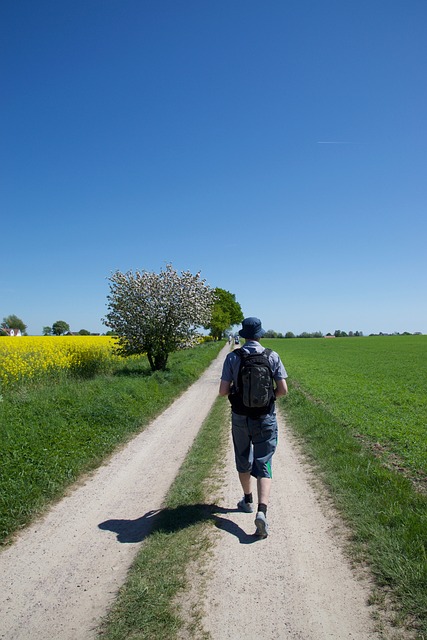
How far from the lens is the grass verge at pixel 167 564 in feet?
10.7

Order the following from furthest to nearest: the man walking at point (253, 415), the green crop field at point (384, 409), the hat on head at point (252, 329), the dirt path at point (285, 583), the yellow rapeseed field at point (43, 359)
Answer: the yellow rapeseed field at point (43, 359) < the green crop field at point (384, 409) < the hat on head at point (252, 329) < the man walking at point (253, 415) < the dirt path at point (285, 583)

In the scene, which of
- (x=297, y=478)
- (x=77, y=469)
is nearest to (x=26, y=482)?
(x=77, y=469)

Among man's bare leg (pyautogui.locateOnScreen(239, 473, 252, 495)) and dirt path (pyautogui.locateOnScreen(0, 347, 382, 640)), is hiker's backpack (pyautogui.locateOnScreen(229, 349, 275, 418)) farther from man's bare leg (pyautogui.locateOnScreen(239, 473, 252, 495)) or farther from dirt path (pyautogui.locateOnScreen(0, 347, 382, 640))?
dirt path (pyautogui.locateOnScreen(0, 347, 382, 640))

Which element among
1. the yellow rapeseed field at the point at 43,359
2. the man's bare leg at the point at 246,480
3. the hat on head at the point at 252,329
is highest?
the hat on head at the point at 252,329

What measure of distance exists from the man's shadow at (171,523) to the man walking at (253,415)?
513 millimetres

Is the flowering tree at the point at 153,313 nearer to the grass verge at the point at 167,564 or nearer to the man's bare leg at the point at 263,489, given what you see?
the grass verge at the point at 167,564

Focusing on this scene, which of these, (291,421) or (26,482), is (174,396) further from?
(26,482)

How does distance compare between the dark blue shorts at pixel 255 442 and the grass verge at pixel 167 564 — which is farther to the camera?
the dark blue shorts at pixel 255 442

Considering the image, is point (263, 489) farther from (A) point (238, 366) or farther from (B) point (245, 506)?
(A) point (238, 366)

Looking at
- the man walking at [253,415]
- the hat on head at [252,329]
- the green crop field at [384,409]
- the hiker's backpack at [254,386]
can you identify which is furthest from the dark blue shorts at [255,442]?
the green crop field at [384,409]

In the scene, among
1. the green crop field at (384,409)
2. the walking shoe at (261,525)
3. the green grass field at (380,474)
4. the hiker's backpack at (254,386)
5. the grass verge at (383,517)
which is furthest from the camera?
the green crop field at (384,409)

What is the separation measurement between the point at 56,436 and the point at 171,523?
364 centimetres

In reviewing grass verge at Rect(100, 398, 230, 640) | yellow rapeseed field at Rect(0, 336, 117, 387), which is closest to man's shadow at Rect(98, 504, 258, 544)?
grass verge at Rect(100, 398, 230, 640)

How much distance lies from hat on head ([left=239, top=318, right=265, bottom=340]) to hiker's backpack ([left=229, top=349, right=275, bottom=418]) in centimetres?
24
